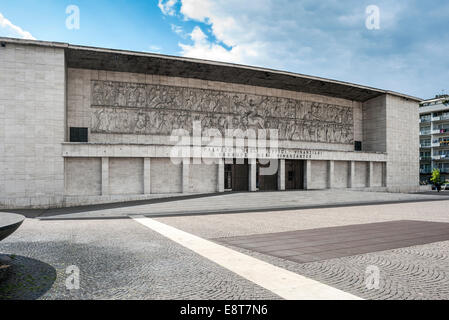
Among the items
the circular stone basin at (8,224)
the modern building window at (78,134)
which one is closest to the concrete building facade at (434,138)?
the modern building window at (78,134)

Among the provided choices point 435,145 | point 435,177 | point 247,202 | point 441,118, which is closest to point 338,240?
point 247,202

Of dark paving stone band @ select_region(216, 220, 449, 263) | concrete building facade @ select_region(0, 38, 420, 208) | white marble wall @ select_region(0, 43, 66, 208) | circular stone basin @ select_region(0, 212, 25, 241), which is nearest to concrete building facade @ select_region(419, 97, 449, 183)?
concrete building facade @ select_region(0, 38, 420, 208)

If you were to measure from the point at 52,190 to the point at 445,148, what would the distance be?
71.0m

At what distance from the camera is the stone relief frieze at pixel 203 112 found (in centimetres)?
2570

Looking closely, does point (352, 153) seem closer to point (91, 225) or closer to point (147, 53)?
point (147, 53)

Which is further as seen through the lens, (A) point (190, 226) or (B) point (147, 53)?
(B) point (147, 53)

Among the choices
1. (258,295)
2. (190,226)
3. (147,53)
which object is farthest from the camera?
(147,53)

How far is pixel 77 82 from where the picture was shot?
82.3 feet

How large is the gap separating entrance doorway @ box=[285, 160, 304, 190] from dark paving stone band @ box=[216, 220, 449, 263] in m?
18.6

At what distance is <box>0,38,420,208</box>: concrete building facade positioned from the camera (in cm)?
2122

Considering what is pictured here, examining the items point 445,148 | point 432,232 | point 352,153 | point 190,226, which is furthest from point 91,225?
point 445,148

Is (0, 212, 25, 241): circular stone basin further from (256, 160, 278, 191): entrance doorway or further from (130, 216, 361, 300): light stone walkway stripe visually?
(256, 160, 278, 191): entrance doorway

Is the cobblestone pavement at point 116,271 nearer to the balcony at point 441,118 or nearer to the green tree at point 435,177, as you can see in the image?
the green tree at point 435,177

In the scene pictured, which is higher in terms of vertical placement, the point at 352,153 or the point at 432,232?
the point at 352,153
